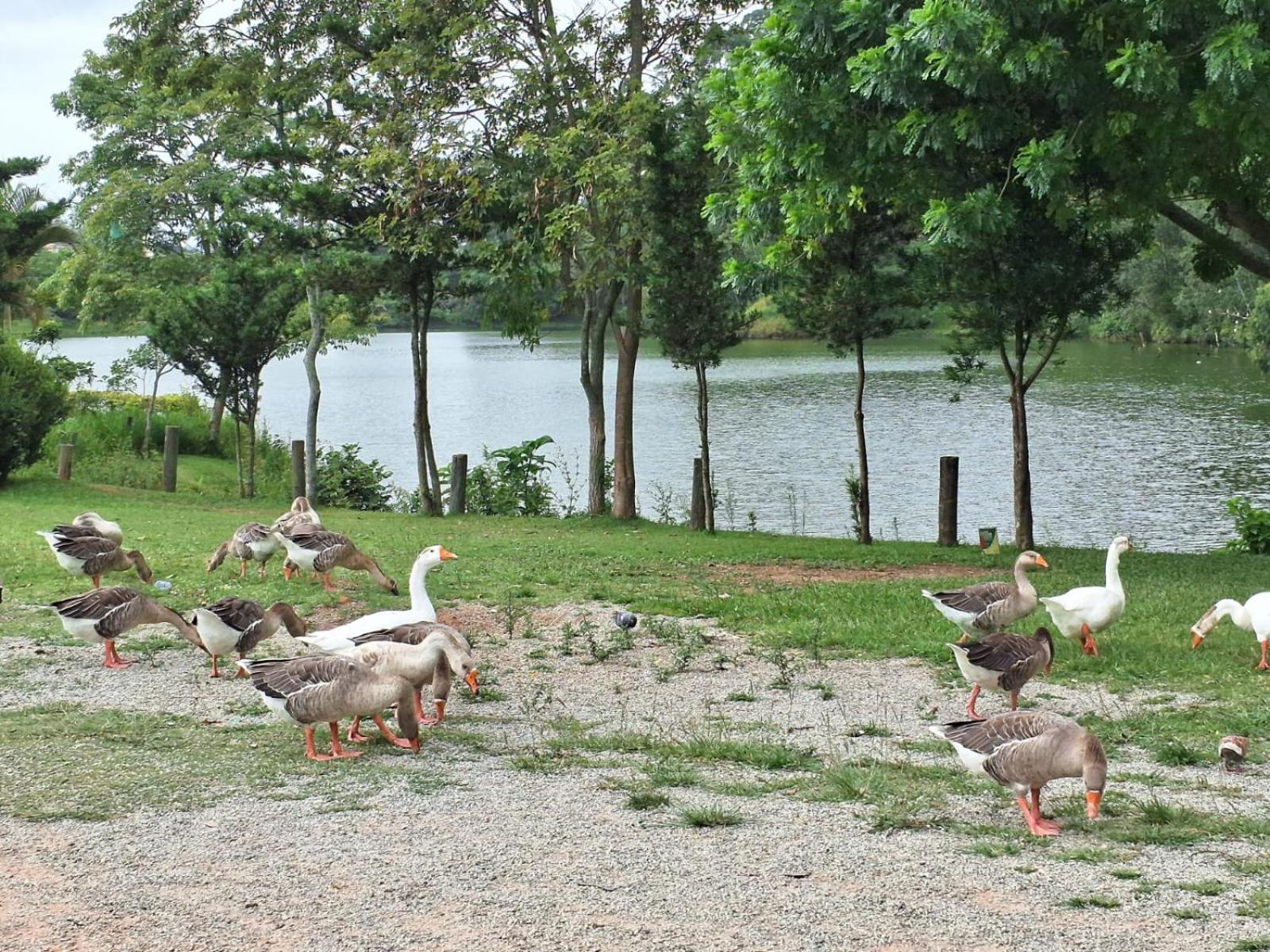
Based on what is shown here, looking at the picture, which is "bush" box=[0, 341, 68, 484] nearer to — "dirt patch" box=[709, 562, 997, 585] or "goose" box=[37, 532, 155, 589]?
"goose" box=[37, 532, 155, 589]

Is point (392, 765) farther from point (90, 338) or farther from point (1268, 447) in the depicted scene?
point (90, 338)

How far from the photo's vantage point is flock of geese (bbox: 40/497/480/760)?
8320mm

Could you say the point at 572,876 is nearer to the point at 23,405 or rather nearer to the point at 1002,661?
the point at 1002,661

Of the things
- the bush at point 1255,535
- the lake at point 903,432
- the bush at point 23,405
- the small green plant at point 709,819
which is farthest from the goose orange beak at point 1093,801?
the bush at point 23,405

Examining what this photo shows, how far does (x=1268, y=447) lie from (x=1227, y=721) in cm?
3542

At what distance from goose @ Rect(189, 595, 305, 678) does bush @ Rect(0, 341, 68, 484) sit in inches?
769

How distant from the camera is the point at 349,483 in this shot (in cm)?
3231

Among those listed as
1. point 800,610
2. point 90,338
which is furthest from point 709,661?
point 90,338

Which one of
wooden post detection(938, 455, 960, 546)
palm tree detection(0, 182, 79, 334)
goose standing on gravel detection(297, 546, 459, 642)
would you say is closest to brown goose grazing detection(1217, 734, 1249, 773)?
goose standing on gravel detection(297, 546, 459, 642)

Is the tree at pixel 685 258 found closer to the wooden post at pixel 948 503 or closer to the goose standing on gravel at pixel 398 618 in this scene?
the wooden post at pixel 948 503

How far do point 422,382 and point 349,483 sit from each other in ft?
16.9

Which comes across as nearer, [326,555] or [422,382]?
[326,555]

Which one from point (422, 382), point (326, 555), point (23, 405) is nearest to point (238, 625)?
point (326, 555)

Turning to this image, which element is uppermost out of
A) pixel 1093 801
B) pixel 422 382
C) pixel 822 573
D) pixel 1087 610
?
pixel 422 382
